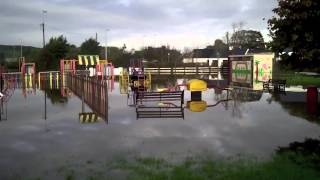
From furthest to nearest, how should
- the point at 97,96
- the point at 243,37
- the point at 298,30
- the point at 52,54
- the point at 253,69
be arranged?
the point at 243,37
the point at 52,54
the point at 253,69
the point at 97,96
the point at 298,30

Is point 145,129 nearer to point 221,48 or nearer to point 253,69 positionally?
point 253,69

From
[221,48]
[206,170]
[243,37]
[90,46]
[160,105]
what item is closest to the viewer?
[206,170]

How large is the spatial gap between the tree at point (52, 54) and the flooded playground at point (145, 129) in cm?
4296

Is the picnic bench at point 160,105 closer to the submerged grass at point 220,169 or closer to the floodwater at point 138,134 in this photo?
the floodwater at point 138,134

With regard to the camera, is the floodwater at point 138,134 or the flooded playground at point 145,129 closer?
the floodwater at point 138,134

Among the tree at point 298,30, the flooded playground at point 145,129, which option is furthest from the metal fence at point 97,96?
the tree at point 298,30

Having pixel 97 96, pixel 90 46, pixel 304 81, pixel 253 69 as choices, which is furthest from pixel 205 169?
pixel 90 46

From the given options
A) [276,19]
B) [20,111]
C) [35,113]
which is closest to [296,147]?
[276,19]

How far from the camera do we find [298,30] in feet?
40.1

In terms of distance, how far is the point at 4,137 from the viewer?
12.4 metres

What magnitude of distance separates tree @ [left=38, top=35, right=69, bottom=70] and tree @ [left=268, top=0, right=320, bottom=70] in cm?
5347

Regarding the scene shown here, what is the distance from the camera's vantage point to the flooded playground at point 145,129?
9875mm

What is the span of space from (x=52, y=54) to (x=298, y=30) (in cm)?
5549

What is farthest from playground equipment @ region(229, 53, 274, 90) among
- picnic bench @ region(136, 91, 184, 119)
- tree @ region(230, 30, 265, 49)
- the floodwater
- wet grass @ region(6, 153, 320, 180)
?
tree @ region(230, 30, 265, 49)
